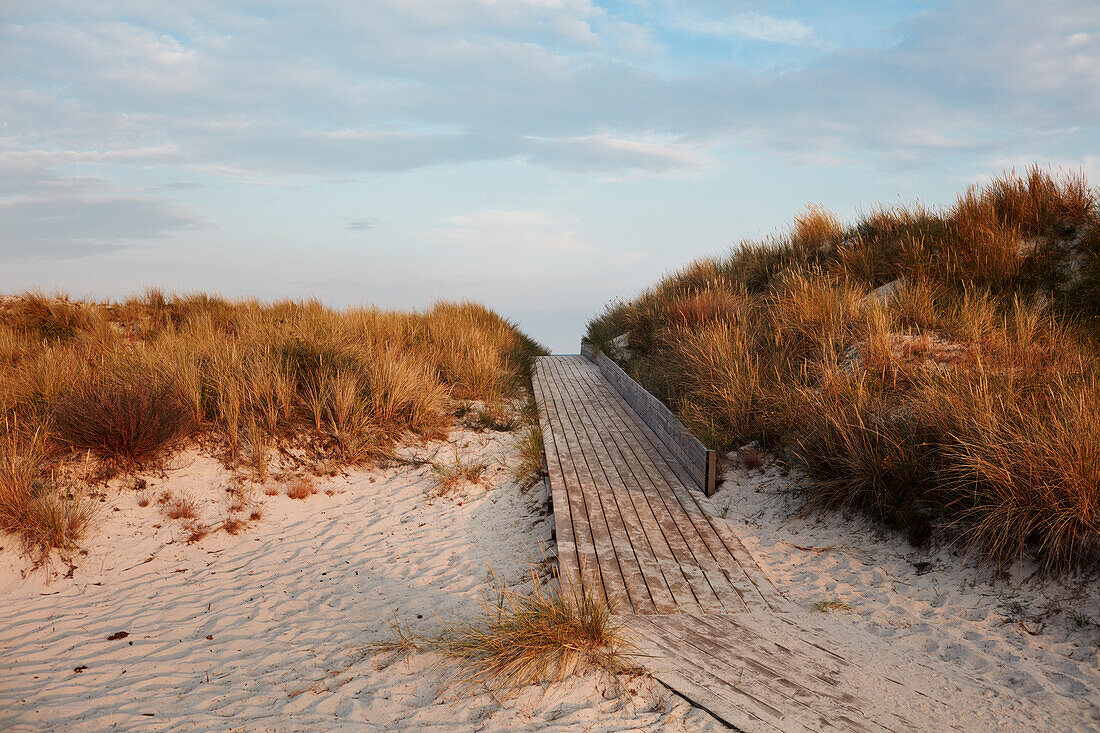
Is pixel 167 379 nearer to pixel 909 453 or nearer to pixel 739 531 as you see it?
pixel 739 531

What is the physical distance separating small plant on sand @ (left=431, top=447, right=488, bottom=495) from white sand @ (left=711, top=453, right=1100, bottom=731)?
2834 millimetres

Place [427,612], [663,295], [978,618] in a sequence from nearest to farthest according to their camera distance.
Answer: [978,618], [427,612], [663,295]

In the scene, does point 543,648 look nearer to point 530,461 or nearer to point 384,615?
point 384,615

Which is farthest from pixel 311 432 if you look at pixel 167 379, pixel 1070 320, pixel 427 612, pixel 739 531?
pixel 1070 320

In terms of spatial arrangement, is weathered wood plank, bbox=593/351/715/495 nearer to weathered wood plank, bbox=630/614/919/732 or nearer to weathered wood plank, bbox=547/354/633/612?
weathered wood plank, bbox=547/354/633/612

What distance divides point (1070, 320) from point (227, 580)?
906 centimetres

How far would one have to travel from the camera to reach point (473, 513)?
19.9 ft

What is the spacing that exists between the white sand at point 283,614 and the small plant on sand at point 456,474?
13 cm

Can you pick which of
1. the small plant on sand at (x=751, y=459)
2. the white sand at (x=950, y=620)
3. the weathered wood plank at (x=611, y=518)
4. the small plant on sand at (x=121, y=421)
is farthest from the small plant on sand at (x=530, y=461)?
the small plant on sand at (x=121, y=421)

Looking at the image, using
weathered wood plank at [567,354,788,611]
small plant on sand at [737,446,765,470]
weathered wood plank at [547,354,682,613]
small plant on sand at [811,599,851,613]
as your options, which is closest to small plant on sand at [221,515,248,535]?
weathered wood plank at [547,354,682,613]

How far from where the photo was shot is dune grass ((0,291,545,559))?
6117mm

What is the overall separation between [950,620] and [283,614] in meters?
4.46

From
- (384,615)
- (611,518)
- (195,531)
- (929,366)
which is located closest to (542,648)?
(384,615)

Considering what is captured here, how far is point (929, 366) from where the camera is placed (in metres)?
5.97
